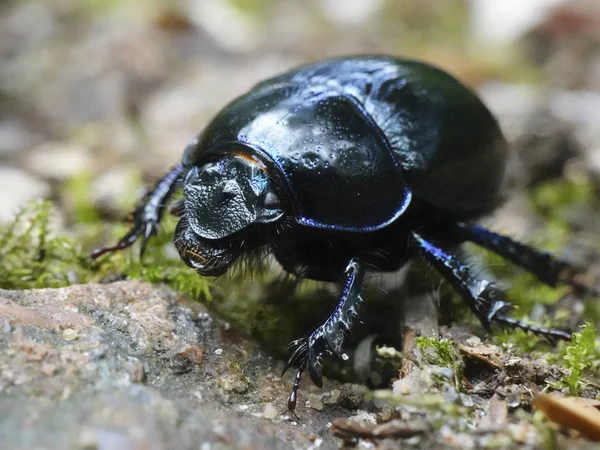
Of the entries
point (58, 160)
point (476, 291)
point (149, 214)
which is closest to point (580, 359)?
point (476, 291)

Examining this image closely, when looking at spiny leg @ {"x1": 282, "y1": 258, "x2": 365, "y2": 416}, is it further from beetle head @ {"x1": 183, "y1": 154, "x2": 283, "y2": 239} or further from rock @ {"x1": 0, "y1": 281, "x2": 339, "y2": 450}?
beetle head @ {"x1": 183, "y1": 154, "x2": 283, "y2": 239}

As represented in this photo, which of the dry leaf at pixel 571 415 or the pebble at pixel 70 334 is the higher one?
the dry leaf at pixel 571 415

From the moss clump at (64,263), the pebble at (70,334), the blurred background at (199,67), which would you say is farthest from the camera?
the blurred background at (199,67)

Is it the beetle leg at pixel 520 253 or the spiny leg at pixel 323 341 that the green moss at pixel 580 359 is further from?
the spiny leg at pixel 323 341

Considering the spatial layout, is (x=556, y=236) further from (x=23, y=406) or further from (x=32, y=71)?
(x=32, y=71)

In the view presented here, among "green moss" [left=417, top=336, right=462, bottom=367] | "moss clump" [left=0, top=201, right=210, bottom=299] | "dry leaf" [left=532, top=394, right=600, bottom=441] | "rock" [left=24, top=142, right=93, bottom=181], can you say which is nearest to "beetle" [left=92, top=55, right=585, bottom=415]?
"moss clump" [left=0, top=201, right=210, bottom=299]

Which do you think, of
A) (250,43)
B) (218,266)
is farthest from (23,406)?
(250,43)

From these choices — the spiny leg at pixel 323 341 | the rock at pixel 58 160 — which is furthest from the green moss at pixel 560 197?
the rock at pixel 58 160
